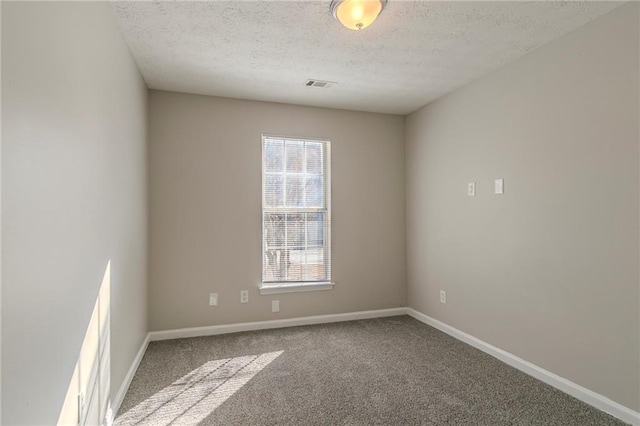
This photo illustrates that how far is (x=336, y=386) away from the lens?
2.52m

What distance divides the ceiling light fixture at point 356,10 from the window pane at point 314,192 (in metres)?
2.07

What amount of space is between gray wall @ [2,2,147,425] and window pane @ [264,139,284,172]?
5.71ft

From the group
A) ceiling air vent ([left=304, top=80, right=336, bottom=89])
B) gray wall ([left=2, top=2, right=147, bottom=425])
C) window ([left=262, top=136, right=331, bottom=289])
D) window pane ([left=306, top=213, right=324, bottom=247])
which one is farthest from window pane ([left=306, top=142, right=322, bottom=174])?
gray wall ([left=2, top=2, right=147, bottom=425])

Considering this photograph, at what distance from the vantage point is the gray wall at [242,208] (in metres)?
3.50

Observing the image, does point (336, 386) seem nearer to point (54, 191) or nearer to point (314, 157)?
point (54, 191)

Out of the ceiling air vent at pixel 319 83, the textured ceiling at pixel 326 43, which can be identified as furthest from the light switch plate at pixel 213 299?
the ceiling air vent at pixel 319 83

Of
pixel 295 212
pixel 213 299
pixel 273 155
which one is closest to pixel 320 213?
pixel 295 212

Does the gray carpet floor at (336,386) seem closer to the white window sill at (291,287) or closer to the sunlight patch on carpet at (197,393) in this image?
the sunlight patch on carpet at (197,393)

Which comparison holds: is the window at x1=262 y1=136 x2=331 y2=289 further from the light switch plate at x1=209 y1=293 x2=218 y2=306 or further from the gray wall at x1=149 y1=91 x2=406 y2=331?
the light switch plate at x1=209 y1=293 x2=218 y2=306

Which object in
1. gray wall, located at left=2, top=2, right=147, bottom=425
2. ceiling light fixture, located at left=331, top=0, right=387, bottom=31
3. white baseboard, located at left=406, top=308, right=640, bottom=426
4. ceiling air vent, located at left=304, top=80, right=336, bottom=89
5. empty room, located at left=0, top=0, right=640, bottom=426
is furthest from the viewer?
ceiling air vent, located at left=304, top=80, right=336, bottom=89

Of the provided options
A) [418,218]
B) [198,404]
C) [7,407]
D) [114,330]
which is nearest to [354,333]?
[418,218]

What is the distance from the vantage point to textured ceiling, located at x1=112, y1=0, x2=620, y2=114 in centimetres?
213

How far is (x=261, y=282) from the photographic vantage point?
3785 mm

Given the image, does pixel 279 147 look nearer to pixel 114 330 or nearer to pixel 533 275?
pixel 114 330
